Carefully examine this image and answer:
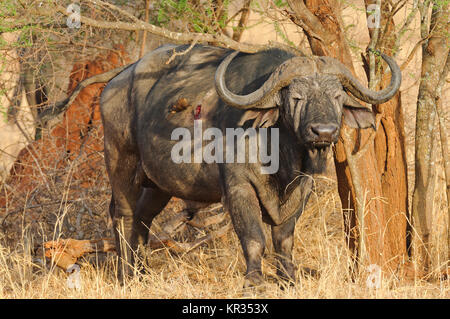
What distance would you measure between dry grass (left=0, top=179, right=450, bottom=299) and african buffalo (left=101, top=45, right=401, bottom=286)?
303 mm

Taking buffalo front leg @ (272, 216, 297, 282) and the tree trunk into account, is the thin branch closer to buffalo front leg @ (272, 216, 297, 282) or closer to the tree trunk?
buffalo front leg @ (272, 216, 297, 282)

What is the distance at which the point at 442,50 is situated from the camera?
6211mm

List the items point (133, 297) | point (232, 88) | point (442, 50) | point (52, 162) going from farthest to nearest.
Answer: point (52, 162)
point (442, 50)
point (232, 88)
point (133, 297)

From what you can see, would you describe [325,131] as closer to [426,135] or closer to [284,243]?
[284,243]

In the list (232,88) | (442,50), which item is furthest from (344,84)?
(442,50)

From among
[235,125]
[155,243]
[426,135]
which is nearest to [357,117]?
[235,125]

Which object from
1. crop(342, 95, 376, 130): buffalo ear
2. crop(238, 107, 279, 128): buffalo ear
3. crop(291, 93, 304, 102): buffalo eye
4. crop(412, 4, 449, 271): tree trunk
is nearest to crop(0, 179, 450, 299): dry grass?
crop(412, 4, 449, 271): tree trunk

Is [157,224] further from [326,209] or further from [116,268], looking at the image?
[326,209]

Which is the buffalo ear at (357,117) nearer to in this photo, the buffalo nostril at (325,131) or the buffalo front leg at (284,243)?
the buffalo nostril at (325,131)

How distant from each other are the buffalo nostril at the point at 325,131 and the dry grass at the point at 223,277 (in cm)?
88

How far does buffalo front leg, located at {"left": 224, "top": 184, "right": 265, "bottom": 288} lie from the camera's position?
4.94 m

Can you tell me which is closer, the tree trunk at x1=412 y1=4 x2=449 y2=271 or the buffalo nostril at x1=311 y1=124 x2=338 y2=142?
the buffalo nostril at x1=311 y1=124 x2=338 y2=142

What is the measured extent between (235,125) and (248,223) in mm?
694

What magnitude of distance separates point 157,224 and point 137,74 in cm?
160
